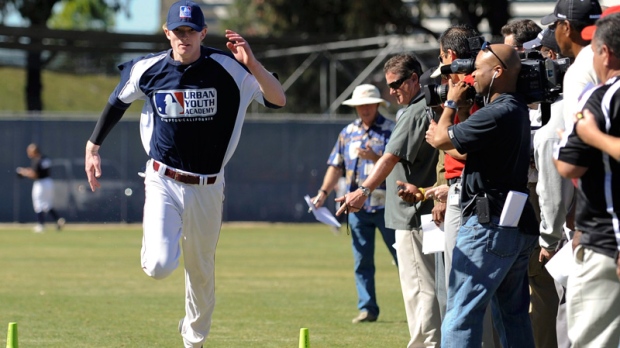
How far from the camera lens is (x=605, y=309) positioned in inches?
233

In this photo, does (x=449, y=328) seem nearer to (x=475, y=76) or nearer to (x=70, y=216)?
(x=475, y=76)

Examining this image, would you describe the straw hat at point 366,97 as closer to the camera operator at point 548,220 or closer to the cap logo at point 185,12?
the camera operator at point 548,220

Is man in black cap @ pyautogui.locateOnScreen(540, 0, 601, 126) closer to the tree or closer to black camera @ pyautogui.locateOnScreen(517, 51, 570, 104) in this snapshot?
black camera @ pyautogui.locateOnScreen(517, 51, 570, 104)

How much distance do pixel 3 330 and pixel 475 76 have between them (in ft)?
19.3

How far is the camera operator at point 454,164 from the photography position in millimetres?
7605

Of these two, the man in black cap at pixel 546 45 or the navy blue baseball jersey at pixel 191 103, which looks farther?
the navy blue baseball jersey at pixel 191 103

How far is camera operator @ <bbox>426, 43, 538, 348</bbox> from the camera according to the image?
7090 mm

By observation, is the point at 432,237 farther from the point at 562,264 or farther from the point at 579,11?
the point at 579,11

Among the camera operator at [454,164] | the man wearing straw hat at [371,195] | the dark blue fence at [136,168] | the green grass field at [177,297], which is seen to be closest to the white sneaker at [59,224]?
the dark blue fence at [136,168]

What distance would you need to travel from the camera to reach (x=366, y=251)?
12.7 m

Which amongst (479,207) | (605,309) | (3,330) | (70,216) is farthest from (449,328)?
(70,216)

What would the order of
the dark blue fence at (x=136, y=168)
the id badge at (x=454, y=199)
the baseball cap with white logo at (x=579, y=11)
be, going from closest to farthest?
the baseball cap with white logo at (x=579, y=11) → the id badge at (x=454, y=199) → the dark blue fence at (x=136, y=168)

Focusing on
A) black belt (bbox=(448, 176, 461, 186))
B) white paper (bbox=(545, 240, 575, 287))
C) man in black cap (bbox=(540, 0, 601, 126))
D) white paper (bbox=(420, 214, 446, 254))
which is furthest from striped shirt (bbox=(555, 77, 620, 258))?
white paper (bbox=(420, 214, 446, 254))

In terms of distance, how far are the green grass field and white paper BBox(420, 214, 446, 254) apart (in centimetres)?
200
